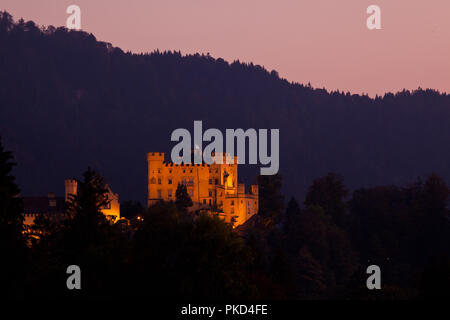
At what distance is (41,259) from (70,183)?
299 ft

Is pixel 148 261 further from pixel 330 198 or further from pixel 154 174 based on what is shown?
pixel 330 198

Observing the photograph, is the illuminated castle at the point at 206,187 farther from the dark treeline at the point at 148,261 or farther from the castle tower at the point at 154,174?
the dark treeline at the point at 148,261

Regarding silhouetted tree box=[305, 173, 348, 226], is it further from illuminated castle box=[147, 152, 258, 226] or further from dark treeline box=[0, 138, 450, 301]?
dark treeline box=[0, 138, 450, 301]

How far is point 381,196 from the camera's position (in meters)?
161

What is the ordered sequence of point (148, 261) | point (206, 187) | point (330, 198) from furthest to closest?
1. point (330, 198)
2. point (206, 187)
3. point (148, 261)

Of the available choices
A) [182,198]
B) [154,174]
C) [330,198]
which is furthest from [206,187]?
Result: [330,198]

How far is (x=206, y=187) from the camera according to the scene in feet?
503

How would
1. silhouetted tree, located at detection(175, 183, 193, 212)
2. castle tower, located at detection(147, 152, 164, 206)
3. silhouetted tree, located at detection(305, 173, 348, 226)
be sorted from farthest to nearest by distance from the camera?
silhouetted tree, located at detection(305, 173, 348, 226), castle tower, located at detection(147, 152, 164, 206), silhouetted tree, located at detection(175, 183, 193, 212)

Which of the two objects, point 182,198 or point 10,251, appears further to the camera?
point 182,198

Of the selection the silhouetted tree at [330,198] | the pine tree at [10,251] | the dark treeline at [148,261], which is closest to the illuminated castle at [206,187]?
the silhouetted tree at [330,198]

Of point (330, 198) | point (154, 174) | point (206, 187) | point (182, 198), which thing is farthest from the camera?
point (330, 198)

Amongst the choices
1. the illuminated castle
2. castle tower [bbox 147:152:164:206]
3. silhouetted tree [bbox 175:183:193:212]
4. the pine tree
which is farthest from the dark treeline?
castle tower [bbox 147:152:164:206]

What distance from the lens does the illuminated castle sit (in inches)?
5837
